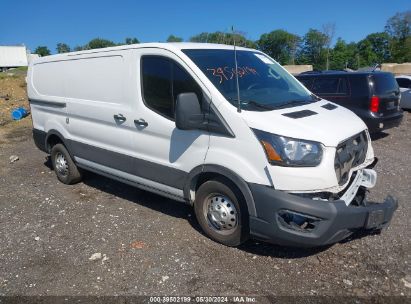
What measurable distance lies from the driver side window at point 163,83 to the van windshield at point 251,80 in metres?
0.20

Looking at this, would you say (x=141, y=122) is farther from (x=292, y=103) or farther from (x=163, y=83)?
(x=292, y=103)

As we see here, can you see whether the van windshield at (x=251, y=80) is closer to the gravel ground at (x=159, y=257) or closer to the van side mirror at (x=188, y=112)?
the van side mirror at (x=188, y=112)

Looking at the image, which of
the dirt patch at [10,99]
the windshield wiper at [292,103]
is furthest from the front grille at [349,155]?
the dirt patch at [10,99]

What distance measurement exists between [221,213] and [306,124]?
1.27 meters

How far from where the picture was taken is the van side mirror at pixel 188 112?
3.66m

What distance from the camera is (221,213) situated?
3.99 m

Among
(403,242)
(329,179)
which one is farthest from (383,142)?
(329,179)

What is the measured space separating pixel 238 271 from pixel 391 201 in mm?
1702

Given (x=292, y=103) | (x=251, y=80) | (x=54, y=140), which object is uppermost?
(x=251, y=80)

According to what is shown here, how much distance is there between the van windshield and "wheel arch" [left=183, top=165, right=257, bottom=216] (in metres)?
0.67

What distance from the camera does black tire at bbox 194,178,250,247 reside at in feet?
12.4

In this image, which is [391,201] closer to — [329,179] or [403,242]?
[403,242]

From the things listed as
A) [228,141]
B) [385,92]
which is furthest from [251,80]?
[385,92]

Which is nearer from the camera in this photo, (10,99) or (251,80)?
(251,80)
